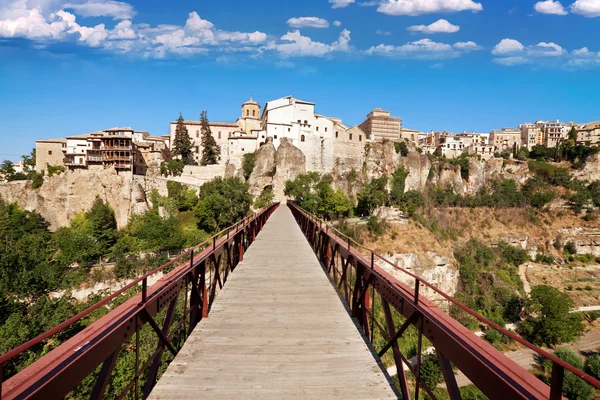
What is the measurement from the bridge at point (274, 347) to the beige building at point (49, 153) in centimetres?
5970

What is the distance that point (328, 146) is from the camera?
60.3 metres

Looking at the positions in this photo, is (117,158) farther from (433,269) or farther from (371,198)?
(433,269)

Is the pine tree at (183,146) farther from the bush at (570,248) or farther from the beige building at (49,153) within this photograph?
the bush at (570,248)

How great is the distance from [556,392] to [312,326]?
137 inches

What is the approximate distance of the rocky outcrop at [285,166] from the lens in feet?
176

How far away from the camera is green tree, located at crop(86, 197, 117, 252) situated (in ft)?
133

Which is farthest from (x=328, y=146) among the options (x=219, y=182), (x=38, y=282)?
(x=38, y=282)

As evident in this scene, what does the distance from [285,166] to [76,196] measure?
31.0 m

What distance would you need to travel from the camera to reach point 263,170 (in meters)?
53.4

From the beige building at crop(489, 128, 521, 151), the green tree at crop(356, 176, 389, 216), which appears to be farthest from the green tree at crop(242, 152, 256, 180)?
the beige building at crop(489, 128, 521, 151)

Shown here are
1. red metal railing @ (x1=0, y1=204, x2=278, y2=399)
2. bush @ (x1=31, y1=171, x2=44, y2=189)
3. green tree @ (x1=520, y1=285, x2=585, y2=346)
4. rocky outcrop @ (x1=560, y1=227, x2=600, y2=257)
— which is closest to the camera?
red metal railing @ (x1=0, y1=204, x2=278, y2=399)

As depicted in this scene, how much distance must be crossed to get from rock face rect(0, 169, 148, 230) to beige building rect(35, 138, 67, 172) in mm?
7267

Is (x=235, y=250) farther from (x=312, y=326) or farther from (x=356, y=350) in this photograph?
(x=356, y=350)

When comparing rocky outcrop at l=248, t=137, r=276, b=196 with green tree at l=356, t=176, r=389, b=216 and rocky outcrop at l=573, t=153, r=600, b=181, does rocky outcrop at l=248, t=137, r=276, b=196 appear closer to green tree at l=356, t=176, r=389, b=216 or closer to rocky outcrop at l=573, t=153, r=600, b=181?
green tree at l=356, t=176, r=389, b=216
